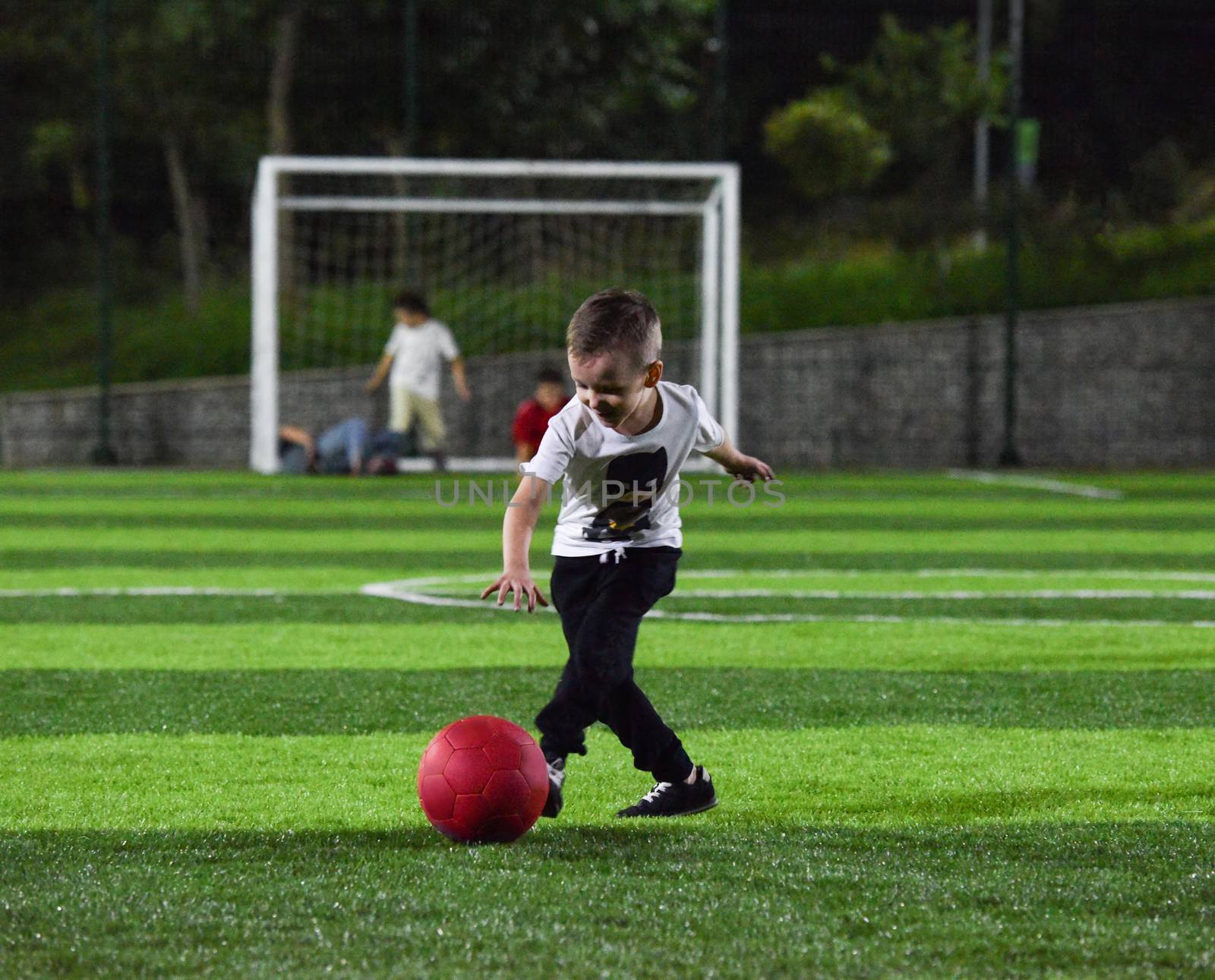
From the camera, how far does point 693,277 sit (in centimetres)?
2097

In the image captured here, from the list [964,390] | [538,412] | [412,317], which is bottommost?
[538,412]

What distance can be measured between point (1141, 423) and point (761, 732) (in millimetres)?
17188

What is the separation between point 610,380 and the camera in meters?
3.80

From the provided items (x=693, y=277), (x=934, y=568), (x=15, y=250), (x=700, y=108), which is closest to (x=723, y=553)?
(x=934, y=568)

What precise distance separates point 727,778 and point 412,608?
3703 millimetres

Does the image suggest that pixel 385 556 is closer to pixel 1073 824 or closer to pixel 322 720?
pixel 322 720

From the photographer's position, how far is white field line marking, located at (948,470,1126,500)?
52.1 feet

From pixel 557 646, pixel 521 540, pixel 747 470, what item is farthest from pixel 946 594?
pixel 521 540

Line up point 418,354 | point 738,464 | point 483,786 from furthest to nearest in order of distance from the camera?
point 418,354
point 738,464
point 483,786

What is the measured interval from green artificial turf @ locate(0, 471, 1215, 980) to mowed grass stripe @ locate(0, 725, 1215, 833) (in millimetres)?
16

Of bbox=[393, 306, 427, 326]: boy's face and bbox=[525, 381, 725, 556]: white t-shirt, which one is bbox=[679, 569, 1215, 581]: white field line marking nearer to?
bbox=[525, 381, 725, 556]: white t-shirt

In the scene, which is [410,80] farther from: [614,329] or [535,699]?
[614,329]

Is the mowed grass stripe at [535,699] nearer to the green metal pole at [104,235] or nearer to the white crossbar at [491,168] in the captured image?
the white crossbar at [491,168]

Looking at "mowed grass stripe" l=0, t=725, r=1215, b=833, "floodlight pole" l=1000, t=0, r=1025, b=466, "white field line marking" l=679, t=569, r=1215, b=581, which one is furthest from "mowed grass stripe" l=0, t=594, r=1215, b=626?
"floodlight pole" l=1000, t=0, r=1025, b=466
